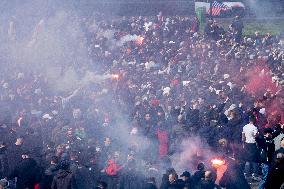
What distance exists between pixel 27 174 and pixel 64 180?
1.00m

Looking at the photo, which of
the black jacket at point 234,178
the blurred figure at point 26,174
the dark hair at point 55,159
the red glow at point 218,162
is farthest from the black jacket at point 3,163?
the black jacket at point 234,178

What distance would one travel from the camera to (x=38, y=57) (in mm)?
28672

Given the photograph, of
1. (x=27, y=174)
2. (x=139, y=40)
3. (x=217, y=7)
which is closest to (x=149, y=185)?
(x=27, y=174)

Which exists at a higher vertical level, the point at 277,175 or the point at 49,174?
the point at 277,175

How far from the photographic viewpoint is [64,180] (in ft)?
38.0

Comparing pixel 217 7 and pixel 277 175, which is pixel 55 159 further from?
pixel 217 7

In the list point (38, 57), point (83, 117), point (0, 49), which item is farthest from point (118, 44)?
point (83, 117)

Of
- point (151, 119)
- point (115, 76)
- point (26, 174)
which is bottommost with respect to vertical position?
point (115, 76)

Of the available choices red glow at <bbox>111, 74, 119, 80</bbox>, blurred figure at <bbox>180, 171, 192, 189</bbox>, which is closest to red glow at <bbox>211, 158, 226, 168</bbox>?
blurred figure at <bbox>180, 171, 192, 189</bbox>

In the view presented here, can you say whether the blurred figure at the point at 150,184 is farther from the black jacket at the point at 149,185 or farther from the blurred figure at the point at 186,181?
the blurred figure at the point at 186,181

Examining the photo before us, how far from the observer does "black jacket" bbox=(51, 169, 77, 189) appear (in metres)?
11.6

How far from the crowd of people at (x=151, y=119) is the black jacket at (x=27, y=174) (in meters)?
0.03

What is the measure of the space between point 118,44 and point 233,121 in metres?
16.6

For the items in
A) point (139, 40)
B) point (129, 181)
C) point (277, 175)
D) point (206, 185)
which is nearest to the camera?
point (277, 175)
